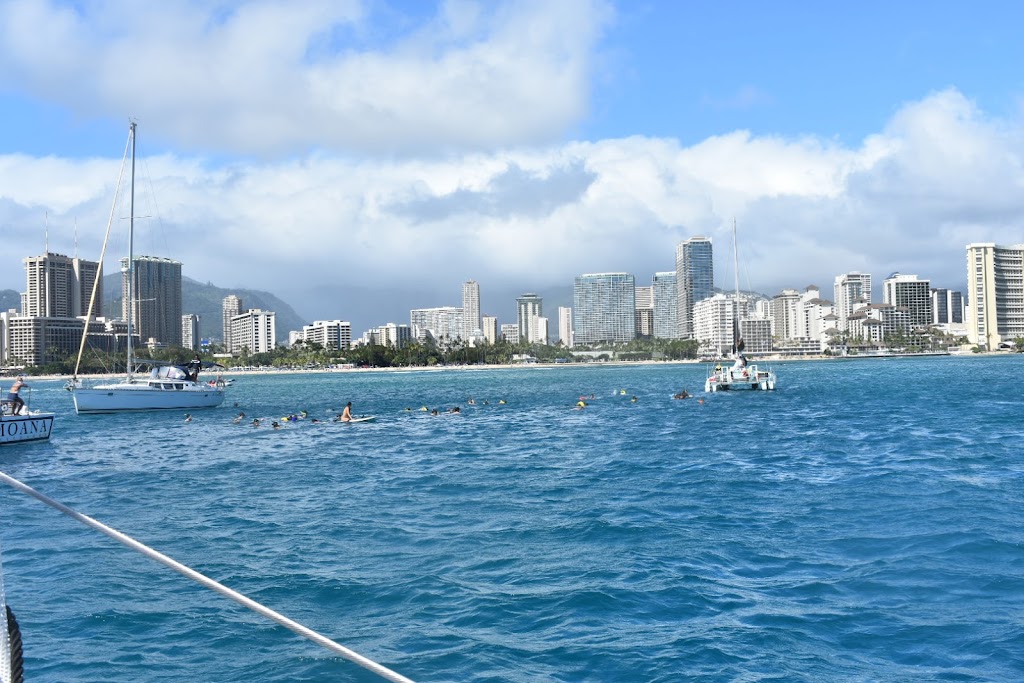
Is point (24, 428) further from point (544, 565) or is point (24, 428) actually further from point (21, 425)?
point (544, 565)

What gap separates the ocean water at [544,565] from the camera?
10.2 metres

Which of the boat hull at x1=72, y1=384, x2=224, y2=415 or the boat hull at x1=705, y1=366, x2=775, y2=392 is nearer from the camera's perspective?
the boat hull at x1=72, y1=384, x2=224, y2=415

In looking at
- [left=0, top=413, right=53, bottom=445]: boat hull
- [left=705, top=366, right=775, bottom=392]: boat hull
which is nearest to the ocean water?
[left=0, top=413, right=53, bottom=445]: boat hull

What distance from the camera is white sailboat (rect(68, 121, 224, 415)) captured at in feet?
185

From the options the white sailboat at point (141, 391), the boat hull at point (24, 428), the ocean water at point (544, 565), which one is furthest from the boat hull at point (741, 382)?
the boat hull at point (24, 428)

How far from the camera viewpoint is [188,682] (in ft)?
31.6

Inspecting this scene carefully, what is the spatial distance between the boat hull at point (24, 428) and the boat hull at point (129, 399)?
20.9m

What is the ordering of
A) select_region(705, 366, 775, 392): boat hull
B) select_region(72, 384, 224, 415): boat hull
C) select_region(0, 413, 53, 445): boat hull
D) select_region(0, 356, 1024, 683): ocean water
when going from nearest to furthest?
select_region(0, 356, 1024, 683): ocean water < select_region(0, 413, 53, 445): boat hull < select_region(72, 384, 224, 415): boat hull < select_region(705, 366, 775, 392): boat hull

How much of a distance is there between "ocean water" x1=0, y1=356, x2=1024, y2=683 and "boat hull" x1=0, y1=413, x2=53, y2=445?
3.58 meters

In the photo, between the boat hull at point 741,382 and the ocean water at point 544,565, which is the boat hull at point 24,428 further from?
the boat hull at point 741,382

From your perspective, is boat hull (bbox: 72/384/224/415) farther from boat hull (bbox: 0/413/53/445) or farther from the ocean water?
the ocean water

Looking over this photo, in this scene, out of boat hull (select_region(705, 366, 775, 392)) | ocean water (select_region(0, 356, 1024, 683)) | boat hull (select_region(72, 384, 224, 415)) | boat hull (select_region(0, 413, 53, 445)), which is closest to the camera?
ocean water (select_region(0, 356, 1024, 683))

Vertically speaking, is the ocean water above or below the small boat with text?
below

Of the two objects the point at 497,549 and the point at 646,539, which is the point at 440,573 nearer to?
the point at 497,549
